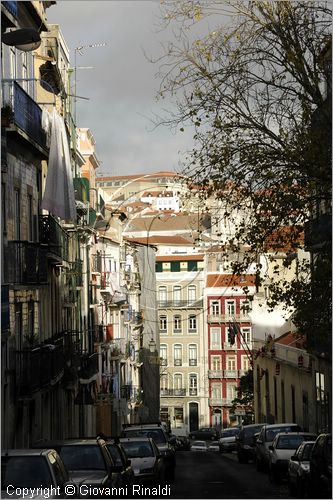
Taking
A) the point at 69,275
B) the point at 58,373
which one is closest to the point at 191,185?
the point at 58,373

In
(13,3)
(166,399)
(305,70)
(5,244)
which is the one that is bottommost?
(166,399)

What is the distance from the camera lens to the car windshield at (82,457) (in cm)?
1703

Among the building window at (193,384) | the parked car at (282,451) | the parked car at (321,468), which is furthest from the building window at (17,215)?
the building window at (193,384)

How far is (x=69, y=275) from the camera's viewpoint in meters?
39.9

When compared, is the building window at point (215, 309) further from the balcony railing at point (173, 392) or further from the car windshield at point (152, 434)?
the car windshield at point (152, 434)

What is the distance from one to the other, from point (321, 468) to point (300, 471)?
2477 mm

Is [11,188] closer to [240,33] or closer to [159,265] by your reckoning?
[240,33]

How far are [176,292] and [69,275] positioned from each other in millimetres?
65893

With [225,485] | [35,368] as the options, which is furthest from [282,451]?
[35,368]

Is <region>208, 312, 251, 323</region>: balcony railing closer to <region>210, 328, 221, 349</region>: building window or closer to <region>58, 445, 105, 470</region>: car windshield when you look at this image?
<region>210, 328, 221, 349</region>: building window

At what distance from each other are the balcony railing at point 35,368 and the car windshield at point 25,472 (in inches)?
485

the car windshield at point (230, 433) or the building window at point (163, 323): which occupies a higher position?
the building window at point (163, 323)

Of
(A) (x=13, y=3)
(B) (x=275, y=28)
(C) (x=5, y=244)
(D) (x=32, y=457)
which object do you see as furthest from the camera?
(C) (x=5, y=244)

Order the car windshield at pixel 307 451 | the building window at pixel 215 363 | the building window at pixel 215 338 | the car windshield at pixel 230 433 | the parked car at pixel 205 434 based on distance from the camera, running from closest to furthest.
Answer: the car windshield at pixel 307 451
the car windshield at pixel 230 433
the parked car at pixel 205 434
the building window at pixel 215 363
the building window at pixel 215 338
